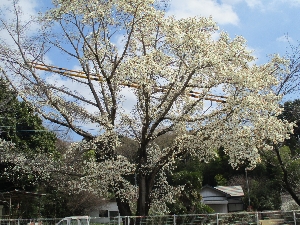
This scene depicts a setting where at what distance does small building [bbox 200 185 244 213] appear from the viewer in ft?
91.8

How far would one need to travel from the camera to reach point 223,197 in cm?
2805

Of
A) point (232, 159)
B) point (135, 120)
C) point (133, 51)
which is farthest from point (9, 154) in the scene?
point (232, 159)

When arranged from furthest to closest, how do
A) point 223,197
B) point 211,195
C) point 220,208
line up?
1. point 220,208
2. point 211,195
3. point 223,197

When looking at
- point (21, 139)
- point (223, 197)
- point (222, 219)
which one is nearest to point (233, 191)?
point (223, 197)

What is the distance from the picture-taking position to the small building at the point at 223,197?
91.8 feet

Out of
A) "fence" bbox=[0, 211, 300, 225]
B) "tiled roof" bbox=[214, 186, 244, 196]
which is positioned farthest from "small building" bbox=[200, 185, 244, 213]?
"fence" bbox=[0, 211, 300, 225]

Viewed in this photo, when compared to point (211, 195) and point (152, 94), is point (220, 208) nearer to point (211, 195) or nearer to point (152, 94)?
point (211, 195)

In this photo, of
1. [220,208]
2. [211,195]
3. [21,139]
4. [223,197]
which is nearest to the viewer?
[21,139]

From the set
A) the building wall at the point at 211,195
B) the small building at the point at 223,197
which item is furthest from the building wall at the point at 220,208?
the building wall at the point at 211,195

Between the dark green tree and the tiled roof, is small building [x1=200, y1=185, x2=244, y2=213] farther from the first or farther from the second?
the dark green tree

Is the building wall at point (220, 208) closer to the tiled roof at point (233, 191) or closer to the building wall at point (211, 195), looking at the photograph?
the building wall at point (211, 195)

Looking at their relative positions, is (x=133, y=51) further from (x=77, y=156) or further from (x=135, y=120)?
(x=77, y=156)

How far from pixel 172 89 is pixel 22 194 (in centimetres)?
1056

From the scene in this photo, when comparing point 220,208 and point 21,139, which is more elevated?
point 21,139
